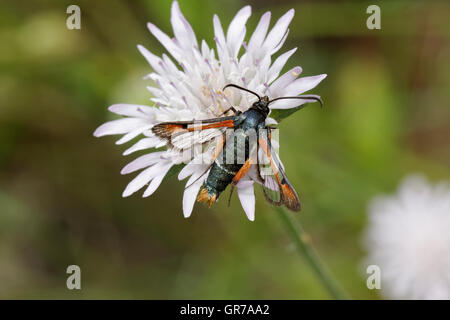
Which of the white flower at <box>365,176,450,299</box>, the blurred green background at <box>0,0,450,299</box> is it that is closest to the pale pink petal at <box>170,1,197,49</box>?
the blurred green background at <box>0,0,450,299</box>

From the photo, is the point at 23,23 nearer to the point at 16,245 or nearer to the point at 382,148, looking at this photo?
the point at 16,245

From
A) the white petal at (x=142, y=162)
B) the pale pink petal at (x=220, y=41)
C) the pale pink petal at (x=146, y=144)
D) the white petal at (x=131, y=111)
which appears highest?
the pale pink petal at (x=220, y=41)

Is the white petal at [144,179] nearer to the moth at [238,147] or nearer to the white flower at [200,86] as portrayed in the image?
the white flower at [200,86]

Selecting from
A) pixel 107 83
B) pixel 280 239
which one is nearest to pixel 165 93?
pixel 107 83

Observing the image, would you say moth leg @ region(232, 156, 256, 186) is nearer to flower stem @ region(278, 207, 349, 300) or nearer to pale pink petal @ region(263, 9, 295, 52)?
flower stem @ region(278, 207, 349, 300)

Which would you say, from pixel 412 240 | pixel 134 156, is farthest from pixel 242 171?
pixel 134 156

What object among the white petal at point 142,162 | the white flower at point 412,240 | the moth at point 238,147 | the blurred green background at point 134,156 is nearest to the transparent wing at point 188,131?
the moth at point 238,147
